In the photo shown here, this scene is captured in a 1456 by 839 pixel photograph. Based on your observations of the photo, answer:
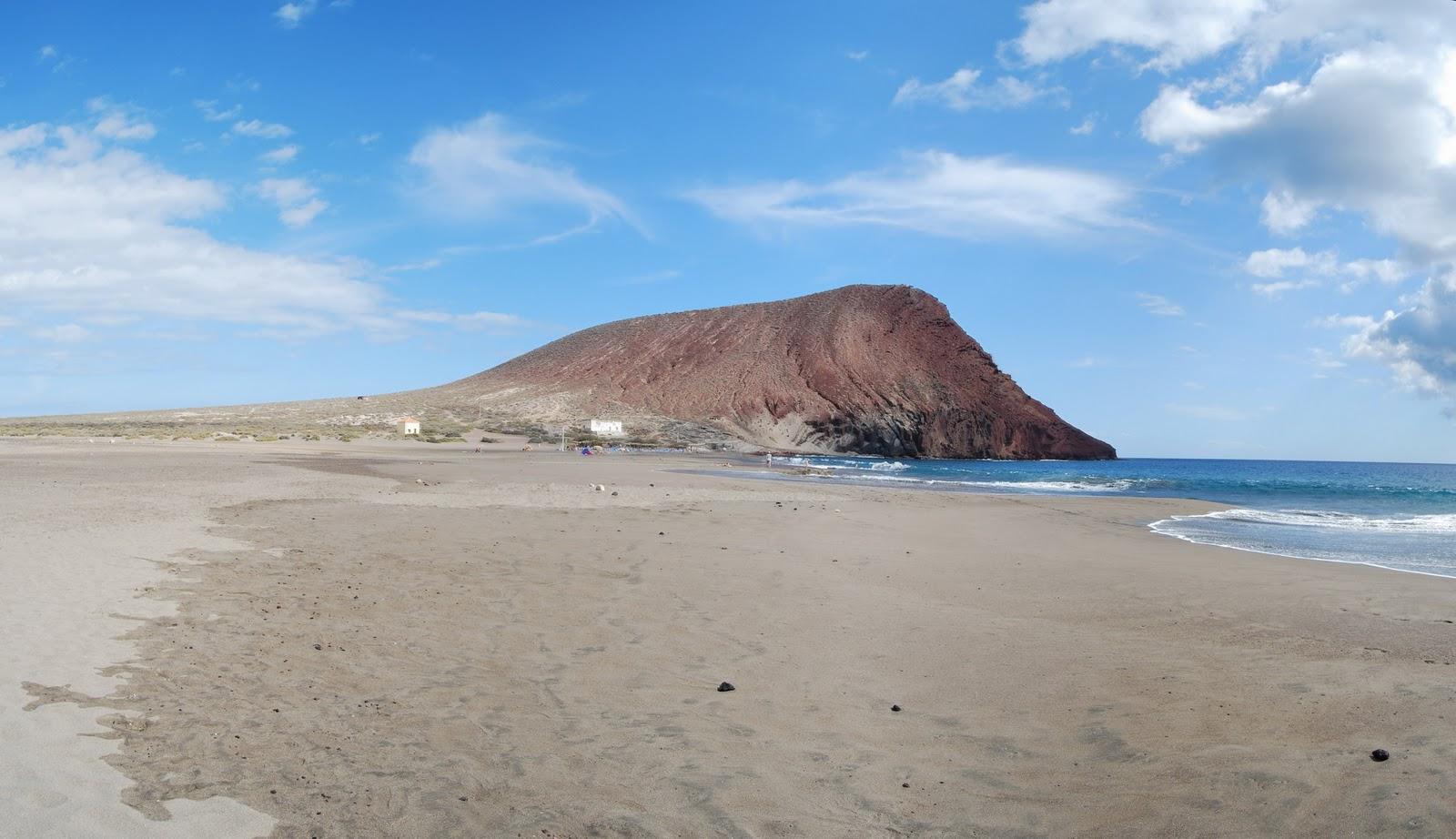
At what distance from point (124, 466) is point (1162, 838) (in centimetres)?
3025

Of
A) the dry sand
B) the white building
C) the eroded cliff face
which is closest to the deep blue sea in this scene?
the dry sand

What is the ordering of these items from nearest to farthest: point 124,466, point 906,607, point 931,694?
point 931,694, point 906,607, point 124,466

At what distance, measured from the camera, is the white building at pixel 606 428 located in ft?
259

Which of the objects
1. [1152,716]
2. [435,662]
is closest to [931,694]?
[1152,716]

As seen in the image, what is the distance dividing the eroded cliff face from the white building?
325 inches

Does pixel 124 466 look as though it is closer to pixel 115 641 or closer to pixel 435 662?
pixel 115 641

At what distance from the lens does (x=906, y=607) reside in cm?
923

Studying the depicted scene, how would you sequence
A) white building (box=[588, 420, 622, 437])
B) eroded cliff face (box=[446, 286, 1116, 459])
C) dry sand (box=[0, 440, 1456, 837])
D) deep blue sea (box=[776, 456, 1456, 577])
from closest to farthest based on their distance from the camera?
dry sand (box=[0, 440, 1456, 837]), deep blue sea (box=[776, 456, 1456, 577]), white building (box=[588, 420, 622, 437]), eroded cliff face (box=[446, 286, 1116, 459])

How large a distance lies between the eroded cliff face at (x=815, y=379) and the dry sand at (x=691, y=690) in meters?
76.2

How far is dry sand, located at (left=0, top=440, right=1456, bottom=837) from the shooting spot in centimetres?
427

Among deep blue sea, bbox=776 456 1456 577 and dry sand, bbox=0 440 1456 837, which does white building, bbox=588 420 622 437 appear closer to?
deep blue sea, bbox=776 456 1456 577

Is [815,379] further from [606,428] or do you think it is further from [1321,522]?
[1321,522]

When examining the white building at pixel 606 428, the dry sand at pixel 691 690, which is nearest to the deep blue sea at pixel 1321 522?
the dry sand at pixel 691 690

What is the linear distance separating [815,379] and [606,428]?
28.3m
